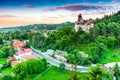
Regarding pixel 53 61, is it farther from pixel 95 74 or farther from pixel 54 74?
pixel 95 74

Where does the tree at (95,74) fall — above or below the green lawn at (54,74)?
above

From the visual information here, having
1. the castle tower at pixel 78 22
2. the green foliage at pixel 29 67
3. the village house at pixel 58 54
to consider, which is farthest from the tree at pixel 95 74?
the castle tower at pixel 78 22

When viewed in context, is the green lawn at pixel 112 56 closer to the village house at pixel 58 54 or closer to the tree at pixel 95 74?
the village house at pixel 58 54

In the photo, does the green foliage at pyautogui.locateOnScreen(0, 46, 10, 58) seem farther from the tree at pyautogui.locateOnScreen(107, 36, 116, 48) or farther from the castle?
the tree at pyautogui.locateOnScreen(107, 36, 116, 48)

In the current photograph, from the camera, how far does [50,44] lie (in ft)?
84.9

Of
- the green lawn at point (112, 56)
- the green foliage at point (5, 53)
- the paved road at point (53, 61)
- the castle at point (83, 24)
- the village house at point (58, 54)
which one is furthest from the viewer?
the castle at point (83, 24)

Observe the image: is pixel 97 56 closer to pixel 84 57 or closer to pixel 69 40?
pixel 84 57

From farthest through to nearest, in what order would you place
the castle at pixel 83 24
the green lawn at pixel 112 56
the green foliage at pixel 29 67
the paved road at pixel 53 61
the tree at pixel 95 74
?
the castle at pixel 83 24 → the green lawn at pixel 112 56 → the paved road at pixel 53 61 → the green foliage at pixel 29 67 → the tree at pixel 95 74

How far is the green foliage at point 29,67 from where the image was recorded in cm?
1803

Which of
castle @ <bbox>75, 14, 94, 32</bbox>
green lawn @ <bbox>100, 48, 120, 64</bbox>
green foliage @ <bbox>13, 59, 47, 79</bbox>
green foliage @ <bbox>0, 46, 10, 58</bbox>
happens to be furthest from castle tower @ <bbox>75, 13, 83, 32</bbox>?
green foliage @ <bbox>13, 59, 47, 79</bbox>

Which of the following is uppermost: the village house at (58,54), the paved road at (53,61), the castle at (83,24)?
the castle at (83,24)

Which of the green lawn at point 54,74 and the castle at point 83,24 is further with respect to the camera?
the castle at point 83,24

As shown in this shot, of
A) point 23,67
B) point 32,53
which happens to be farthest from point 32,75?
point 32,53

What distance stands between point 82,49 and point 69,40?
1.45 metres
